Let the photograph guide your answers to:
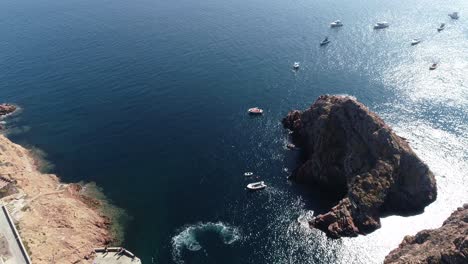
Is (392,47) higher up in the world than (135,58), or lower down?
lower down

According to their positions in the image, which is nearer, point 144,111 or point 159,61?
point 144,111

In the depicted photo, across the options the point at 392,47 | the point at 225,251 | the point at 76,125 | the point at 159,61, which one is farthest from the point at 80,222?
the point at 392,47

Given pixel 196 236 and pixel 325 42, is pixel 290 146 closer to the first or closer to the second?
pixel 196 236

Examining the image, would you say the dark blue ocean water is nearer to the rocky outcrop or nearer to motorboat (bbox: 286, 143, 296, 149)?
motorboat (bbox: 286, 143, 296, 149)

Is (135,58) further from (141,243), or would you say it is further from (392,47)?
(392,47)

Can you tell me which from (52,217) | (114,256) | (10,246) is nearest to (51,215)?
(52,217)

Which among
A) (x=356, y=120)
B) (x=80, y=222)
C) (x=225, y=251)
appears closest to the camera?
(x=225, y=251)

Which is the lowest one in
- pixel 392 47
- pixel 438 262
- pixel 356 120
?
pixel 392 47
